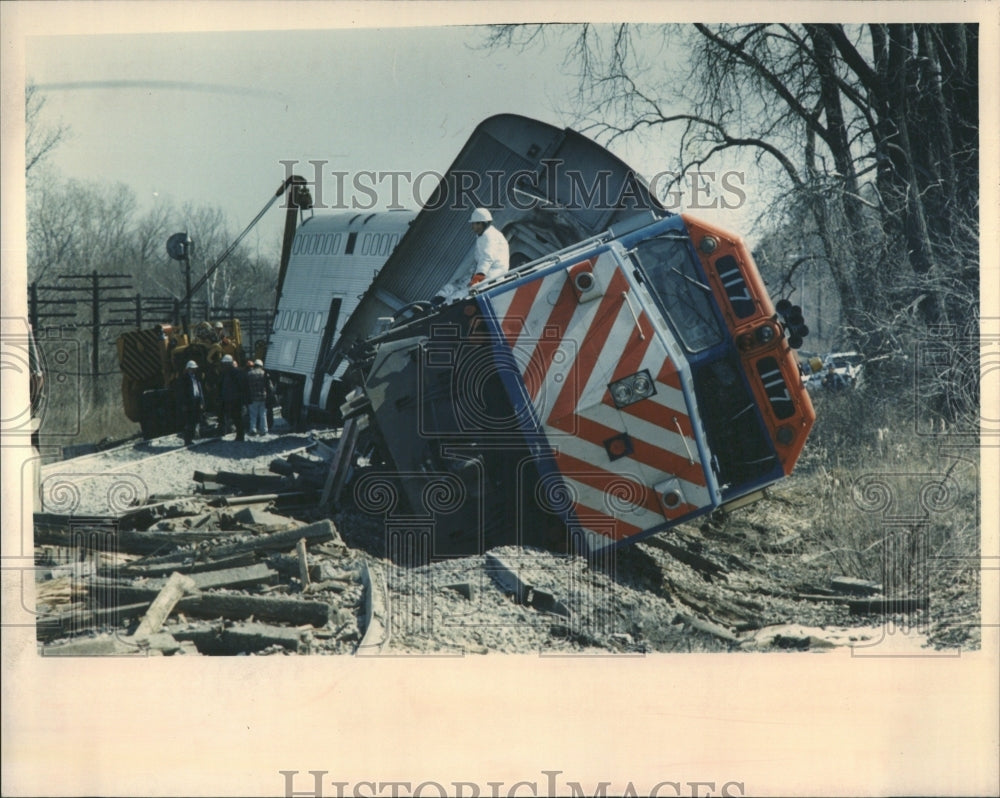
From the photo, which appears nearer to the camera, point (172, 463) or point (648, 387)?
point (648, 387)

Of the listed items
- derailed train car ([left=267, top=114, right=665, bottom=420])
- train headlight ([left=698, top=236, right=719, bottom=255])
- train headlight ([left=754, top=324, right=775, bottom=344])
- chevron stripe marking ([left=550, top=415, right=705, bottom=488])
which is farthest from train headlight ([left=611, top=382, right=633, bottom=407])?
derailed train car ([left=267, top=114, right=665, bottom=420])

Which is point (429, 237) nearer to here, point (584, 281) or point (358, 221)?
point (358, 221)

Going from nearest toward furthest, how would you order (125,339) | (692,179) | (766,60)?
(692,179) → (766,60) → (125,339)

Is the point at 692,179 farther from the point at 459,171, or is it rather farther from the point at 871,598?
the point at 871,598

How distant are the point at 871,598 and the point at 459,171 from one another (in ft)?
15.9

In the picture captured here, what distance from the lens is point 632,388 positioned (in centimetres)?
705

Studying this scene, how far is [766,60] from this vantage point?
9.95 meters

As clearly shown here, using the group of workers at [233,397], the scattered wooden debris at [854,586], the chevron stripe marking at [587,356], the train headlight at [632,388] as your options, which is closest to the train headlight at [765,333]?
the train headlight at [632,388]

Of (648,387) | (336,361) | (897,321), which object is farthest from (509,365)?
(336,361)

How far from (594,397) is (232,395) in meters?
7.00

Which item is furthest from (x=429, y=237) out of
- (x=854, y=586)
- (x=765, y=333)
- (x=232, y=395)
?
(x=854, y=586)

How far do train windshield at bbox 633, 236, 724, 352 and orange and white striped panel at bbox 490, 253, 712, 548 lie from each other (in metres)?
0.33

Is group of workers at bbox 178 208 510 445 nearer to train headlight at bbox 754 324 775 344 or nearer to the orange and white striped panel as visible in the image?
the orange and white striped panel

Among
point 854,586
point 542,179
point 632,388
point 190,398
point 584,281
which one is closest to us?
point 632,388
